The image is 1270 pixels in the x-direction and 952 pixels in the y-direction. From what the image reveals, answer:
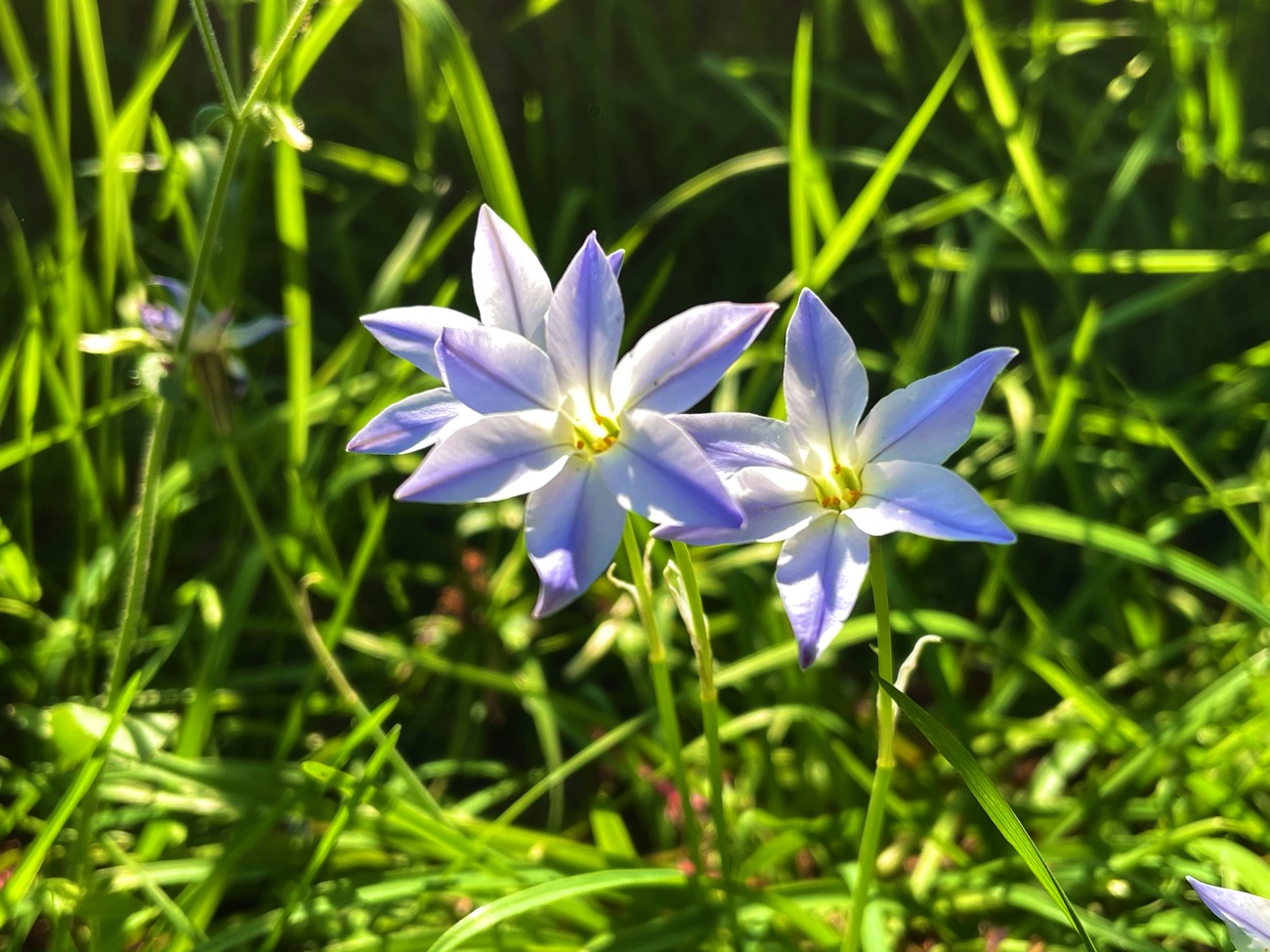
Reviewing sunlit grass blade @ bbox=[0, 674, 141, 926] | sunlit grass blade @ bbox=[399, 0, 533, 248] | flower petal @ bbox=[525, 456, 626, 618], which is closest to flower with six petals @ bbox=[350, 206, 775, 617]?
flower petal @ bbox=[525, 456, 626, 618]

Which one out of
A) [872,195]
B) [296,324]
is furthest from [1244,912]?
[296,324]

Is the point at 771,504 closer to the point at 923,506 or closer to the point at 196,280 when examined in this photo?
the point at 923,506

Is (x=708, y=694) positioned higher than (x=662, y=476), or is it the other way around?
(x=662, y=476)

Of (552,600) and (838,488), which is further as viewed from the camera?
(838,488)

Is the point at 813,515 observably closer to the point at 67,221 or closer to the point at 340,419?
the point at 340,419

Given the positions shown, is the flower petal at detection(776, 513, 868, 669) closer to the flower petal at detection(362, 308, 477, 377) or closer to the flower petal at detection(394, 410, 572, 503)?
the flower petal at detection(394, 410, 572, 503)

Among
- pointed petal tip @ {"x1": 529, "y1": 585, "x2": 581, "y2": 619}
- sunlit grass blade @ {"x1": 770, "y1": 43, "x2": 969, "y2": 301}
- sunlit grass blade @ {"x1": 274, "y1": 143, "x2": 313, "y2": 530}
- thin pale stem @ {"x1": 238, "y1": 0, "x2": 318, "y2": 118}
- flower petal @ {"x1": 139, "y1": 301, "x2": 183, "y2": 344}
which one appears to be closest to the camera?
pointed petal tip @ {"x1": 529, "y1": 585, "x2": 581, "y2": 619}
